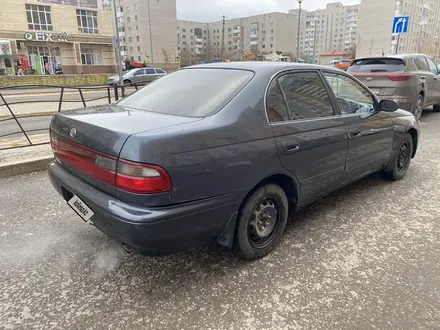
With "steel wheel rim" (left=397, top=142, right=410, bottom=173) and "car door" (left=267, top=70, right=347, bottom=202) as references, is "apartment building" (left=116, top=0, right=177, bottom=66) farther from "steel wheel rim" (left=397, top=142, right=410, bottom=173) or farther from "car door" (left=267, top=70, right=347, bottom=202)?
"car door" (left=267, top=70, right=347, bottom=202)

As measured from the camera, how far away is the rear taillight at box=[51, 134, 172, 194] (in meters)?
2.06

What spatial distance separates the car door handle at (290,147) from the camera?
8.95ft

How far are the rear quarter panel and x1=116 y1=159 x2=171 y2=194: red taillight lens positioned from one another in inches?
1.6

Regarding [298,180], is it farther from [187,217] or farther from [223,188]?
[187,217]

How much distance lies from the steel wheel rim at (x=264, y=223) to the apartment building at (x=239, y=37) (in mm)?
87240

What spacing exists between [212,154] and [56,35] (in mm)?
42911

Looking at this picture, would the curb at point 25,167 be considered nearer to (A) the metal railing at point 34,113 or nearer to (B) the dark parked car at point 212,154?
(A) the metal railing at point 34,113

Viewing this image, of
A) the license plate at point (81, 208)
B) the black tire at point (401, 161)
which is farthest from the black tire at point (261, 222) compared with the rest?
the black tire at point (401, 161)

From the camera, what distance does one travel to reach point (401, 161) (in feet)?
15.3

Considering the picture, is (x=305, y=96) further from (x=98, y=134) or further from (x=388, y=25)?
(x=388, y=25)

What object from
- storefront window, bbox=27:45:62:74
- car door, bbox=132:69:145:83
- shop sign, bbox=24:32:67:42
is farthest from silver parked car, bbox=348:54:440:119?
storefront window, bbox=27:45:62:74

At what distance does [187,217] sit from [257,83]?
3.99ft

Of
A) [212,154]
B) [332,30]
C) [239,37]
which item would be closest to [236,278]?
[212,154]

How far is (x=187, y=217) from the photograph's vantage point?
2186 millimetres
